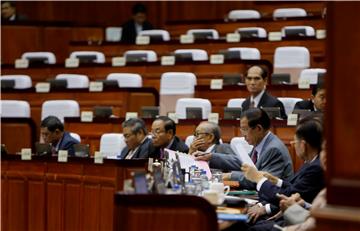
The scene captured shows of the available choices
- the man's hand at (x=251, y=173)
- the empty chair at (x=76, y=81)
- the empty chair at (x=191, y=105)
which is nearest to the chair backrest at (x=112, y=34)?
the empty chair at (x=76, y=81)

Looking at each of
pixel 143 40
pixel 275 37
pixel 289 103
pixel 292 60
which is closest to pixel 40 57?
pixel 143 40

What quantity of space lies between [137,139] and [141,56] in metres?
3.28

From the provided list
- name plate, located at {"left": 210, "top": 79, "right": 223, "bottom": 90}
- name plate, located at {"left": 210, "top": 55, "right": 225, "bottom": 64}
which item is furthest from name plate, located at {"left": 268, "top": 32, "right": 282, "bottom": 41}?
name plate, located at {"left": 210, "top": 79, "right": 223, "bottom": 90}

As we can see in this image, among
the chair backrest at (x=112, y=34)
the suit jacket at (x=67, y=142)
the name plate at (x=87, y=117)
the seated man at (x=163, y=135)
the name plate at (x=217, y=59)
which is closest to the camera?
the seated man at (x=163, y=135)

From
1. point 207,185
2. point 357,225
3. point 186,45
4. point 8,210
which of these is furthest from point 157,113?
point 357,225

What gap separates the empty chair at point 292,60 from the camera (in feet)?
28.7

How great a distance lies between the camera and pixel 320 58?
920cm

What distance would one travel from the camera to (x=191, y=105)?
7.81 m

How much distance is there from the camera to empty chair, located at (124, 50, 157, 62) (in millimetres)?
9836

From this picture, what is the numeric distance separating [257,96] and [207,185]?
8.32 ft

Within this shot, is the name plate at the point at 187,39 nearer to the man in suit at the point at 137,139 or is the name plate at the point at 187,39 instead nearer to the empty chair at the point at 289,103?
the empty chair at the point at 289,103

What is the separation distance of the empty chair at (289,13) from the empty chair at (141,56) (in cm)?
194

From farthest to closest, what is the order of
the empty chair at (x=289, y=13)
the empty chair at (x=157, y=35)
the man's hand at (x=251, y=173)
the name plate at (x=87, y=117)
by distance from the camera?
1. the empty chair at (x=289, y=13)
2. the empty chair at (x=157, y=35)
3. the name plate at (x=87, y=117)
4. the man's hand at (x=251, y=173)

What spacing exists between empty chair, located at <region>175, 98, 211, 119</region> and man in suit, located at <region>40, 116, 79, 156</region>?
101 cm
